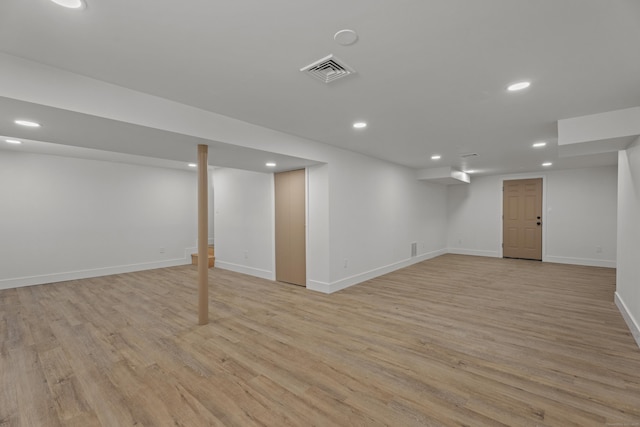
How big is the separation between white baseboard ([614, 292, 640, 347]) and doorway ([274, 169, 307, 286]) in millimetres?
4143

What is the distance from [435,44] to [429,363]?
2.56m

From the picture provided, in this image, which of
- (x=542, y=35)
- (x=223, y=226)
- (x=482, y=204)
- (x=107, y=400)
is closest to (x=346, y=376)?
(x=107, y=400)

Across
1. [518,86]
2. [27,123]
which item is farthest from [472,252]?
[27,123]

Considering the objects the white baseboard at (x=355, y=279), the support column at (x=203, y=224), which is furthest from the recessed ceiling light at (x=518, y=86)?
the white baseboard at (x=355, y=279)

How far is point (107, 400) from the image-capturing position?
1.98 meters

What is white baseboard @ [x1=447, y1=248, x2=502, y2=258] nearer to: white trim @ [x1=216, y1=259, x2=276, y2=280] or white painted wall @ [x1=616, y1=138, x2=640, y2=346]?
white painted wall @ [x1=616, y1=138, x2=640, y2=346]

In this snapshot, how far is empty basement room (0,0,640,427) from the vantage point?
5.77ft

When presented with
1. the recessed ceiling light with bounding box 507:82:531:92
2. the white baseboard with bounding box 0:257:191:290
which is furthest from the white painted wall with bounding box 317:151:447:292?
the white baseboard with bounding box 0:257:191:290

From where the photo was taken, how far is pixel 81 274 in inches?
220

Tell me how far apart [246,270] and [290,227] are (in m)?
1.65

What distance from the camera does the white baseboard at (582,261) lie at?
650 centimetres

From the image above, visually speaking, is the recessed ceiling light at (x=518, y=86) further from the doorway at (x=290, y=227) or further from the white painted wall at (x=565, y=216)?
the white painted wall at (x=565, y=216)

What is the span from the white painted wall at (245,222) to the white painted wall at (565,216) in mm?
6463

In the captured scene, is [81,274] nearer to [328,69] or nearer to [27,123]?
[27,123]
